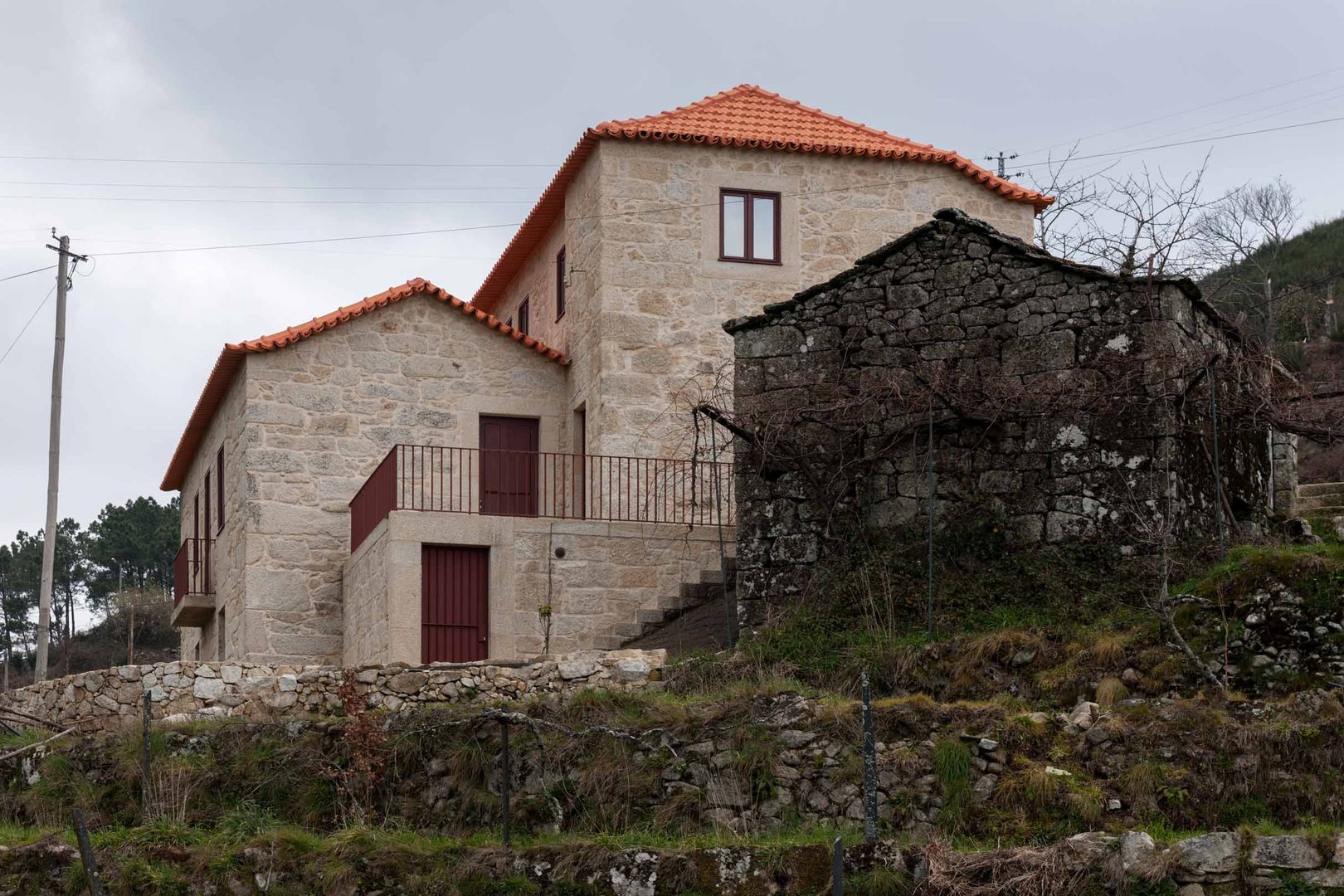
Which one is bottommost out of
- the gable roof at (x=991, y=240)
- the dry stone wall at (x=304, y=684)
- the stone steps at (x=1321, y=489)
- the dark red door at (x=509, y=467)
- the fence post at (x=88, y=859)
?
the fence post at (x=88, y=859)

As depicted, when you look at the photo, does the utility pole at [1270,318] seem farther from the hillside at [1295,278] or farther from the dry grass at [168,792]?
the dry grass at [168,792]

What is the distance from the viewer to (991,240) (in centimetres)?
1639

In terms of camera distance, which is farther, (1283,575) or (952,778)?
(1283,575)

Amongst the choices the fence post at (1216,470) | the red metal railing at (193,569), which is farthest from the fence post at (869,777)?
the red metal railing at (193,569)

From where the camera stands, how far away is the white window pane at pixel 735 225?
887 inches

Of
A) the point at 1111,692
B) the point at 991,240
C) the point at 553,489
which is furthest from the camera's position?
the point at 553,489

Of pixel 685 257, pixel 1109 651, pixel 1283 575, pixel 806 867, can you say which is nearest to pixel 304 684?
pixel 806 867

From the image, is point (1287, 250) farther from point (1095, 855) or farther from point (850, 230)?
point (1095, 855)

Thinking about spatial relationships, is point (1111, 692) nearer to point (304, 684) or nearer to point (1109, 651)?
point (1109, 651)

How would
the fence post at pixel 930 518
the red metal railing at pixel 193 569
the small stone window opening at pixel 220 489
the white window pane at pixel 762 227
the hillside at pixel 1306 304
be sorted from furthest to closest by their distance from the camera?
the hillside at pixel 1306 304 → the red metal railing at pixel 193 569 → the small stone window opening at pixel 220 489 → the white window pane at pixel 762 227 → the fence post at pixel 930 518

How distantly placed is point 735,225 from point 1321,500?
25.3 ft

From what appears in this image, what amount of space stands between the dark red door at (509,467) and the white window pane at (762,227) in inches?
135

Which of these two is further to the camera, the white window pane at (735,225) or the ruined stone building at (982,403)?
the white window pane at (735,225)

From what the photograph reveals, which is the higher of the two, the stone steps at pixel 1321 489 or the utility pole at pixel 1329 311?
the utility pole at pixel 1329 311
